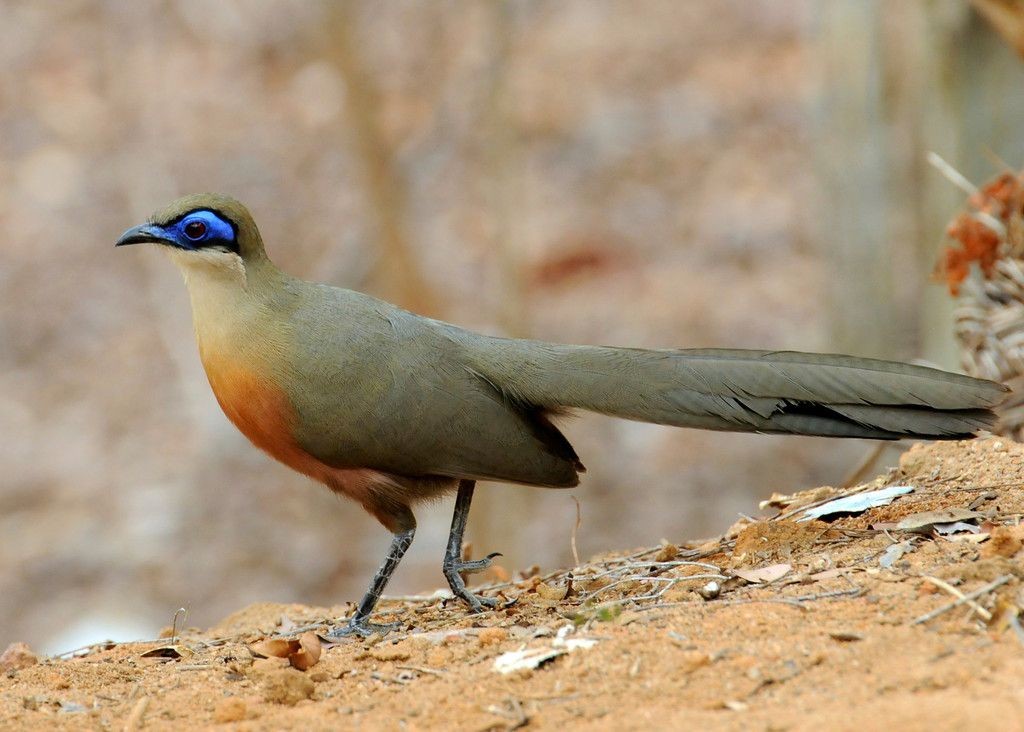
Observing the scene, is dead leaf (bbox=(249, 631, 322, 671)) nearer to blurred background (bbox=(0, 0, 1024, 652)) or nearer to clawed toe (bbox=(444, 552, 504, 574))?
clawed toe (bbox=(444, 552, 504, 574))

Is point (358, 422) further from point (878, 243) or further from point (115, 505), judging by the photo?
point (115, 505)

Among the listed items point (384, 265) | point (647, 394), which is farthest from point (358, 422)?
point (384, 265)

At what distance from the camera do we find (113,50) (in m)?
16.8

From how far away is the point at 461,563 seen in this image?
496 centimetres

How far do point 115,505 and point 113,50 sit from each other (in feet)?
24.0

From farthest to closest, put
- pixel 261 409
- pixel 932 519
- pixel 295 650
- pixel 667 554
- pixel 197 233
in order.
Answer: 1. pixel 197 233
2. pixel 261 409
3. pixel 667 554
4. pixel 932 519
5. pixel 295 650

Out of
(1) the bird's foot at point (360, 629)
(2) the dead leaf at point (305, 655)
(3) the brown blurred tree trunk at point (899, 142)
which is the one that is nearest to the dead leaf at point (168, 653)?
(1) the bird's foot at point (360, 629)

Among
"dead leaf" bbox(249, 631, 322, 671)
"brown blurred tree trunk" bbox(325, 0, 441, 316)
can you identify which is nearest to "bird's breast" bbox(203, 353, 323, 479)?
"dead leaf" bbox(249, 631, 322, 671)

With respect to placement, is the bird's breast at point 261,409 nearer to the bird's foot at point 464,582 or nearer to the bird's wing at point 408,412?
the bird's wing at point 408,412

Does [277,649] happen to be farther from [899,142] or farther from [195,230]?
[899,142]

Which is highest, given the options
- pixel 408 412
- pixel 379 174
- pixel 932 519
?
pixel 379 174

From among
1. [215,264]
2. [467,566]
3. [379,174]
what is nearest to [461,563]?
[467,566]

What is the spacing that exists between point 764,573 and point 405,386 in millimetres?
1553

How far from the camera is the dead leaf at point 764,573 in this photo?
3.94m
